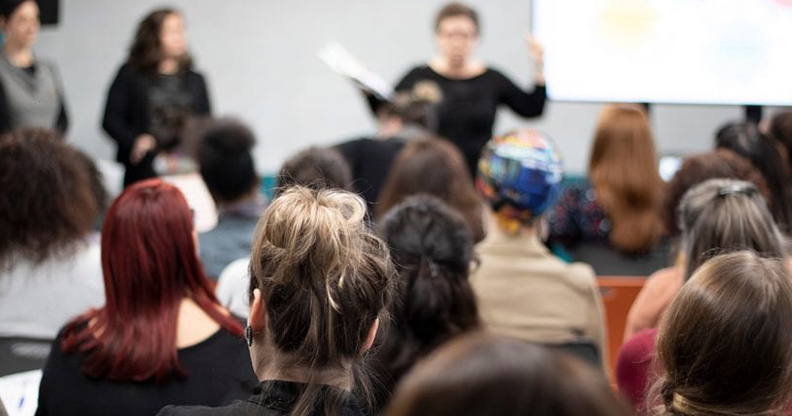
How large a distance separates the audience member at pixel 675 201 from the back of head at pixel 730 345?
1.07m

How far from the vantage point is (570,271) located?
271 centimetres

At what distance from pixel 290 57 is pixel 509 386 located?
20.1 feet

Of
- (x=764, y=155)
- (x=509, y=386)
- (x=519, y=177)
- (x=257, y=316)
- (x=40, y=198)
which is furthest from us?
(x=764, y=155)

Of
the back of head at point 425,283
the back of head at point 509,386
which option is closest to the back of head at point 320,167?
the back of head at point 425,283

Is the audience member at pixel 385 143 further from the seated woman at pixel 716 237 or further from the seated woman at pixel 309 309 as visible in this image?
the seated woman at pixel 309 309

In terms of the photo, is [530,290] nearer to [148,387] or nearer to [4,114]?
[148,387]

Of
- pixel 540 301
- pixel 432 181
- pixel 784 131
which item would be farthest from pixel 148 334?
pixel 784 131

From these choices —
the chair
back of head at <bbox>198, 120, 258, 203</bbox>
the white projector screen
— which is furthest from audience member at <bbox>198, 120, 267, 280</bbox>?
the white projector screen

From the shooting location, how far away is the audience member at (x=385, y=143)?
4.14 m

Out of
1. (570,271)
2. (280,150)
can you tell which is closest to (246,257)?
(570,271)

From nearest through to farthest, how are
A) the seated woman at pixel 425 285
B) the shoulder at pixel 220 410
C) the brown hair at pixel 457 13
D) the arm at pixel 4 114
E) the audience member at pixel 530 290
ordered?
the shoulder at pixel 220 410
the seated woman at pixel 425 285
the audience member at pixel 530 290
the arm at pixel 4 114
the brown hair at pixel 457 13

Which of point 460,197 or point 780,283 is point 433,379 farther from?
point 460,197

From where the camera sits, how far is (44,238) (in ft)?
8.82

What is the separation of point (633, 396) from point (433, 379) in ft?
4.93
